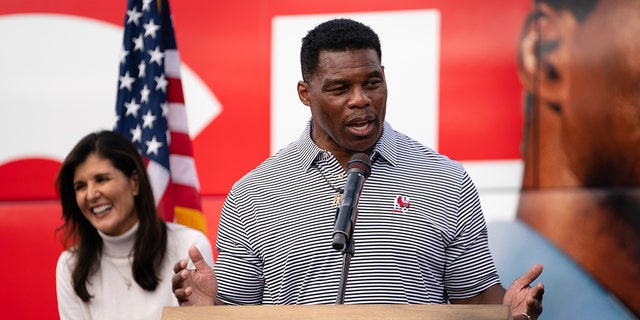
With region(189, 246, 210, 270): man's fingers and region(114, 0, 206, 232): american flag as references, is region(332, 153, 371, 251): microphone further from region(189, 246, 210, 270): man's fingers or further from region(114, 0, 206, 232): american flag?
region(114, 0, 206, 232): american flag

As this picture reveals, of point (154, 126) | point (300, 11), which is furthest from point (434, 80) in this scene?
point (154, 126)

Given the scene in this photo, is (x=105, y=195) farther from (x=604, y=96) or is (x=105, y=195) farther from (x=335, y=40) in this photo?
(x=604, y=96)

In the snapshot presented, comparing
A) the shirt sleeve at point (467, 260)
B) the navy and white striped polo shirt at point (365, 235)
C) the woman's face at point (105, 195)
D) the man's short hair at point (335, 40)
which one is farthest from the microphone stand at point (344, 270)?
the woman's face at point (105, 195)

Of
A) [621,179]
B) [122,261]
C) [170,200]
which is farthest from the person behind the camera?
[170,200]

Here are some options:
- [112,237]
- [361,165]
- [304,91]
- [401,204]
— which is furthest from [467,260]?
[112,237]

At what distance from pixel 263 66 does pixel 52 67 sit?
3.27 feet

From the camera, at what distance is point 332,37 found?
3027 mm

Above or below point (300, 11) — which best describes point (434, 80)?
below

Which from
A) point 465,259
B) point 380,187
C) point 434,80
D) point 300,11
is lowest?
point 465,259

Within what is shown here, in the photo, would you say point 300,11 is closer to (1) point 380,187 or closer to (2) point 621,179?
(2) point 621,179

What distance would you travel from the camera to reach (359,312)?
2236 mm

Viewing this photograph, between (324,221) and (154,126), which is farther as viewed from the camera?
(154,126)

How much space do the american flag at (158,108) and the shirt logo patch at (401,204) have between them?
1923 millimetres

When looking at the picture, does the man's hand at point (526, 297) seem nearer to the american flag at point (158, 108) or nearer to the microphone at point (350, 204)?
the microphone at point (350, 204)
